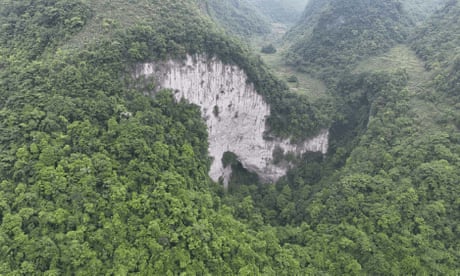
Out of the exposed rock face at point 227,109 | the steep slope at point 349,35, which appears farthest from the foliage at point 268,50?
the exposed rock face at point 227,109

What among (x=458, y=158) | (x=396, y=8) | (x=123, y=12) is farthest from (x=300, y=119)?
(x=396, y=8)

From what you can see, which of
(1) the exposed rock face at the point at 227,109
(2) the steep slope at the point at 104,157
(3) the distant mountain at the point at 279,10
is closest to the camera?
(2) the steep slope at the point at 104,157

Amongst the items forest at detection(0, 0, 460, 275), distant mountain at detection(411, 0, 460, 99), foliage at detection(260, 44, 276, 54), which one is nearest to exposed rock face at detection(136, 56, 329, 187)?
forest at detection(0, 0, 460, 275)

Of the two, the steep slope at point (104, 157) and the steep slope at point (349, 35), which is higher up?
the steep slope at point (349, 35)

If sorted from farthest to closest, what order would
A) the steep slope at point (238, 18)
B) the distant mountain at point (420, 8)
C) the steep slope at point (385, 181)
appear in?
1. the steep slope at point (238, 18)
2. the distant mountain at point (420, 8)
3. the steep slope at point (385, 181)

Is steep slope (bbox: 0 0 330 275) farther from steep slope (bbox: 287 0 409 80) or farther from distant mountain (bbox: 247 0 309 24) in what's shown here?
distant mountain (bbox: 247 0 309 24)

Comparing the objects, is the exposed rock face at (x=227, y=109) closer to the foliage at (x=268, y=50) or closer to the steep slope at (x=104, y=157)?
the steep slope at (x=104, y=157)

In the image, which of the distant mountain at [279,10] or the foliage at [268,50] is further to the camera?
the distant mountain at [279,10]
